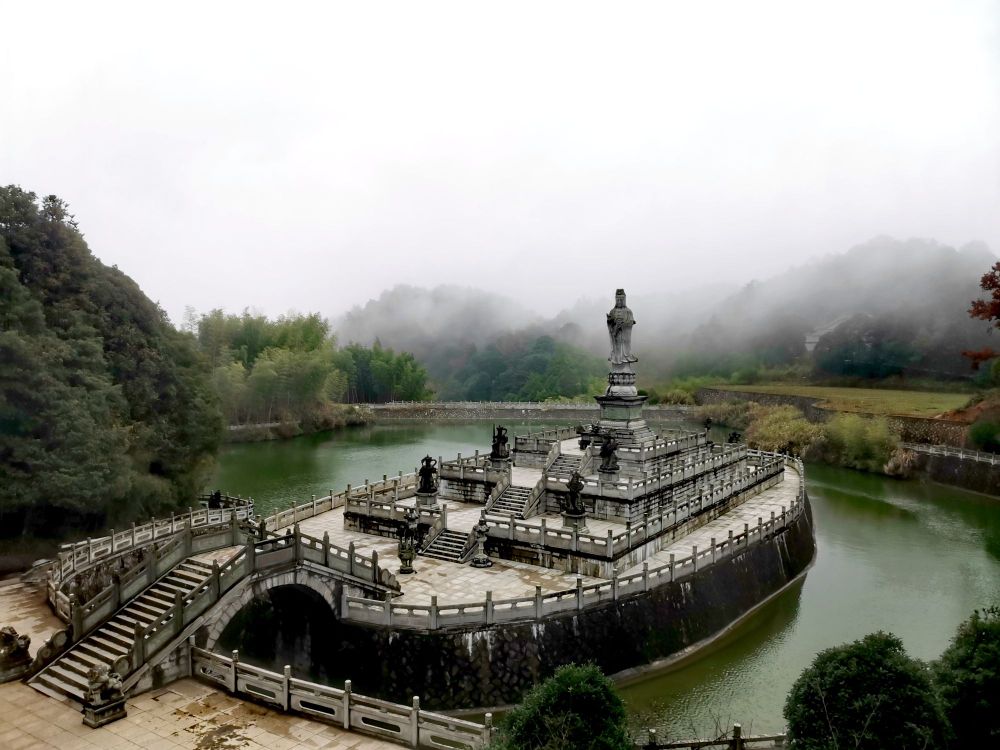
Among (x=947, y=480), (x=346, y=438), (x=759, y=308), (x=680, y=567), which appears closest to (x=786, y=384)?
(x=759, y=308)

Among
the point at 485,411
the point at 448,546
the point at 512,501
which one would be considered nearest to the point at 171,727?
the point at 448,546

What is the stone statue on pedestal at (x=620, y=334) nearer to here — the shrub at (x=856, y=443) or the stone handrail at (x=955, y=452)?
the stone handrail at (x=955, y=452)

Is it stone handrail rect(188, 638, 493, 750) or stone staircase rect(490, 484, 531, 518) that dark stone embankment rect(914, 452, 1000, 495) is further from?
stone handrail rect(188, 638, 493, 750)

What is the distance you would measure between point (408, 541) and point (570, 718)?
13.2 metres

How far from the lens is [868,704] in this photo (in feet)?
35.0

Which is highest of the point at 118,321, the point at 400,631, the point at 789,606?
the point at 118,321

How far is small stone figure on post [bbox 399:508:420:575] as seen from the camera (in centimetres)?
2117

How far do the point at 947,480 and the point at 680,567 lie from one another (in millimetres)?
35207

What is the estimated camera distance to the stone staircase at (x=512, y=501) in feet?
84.2

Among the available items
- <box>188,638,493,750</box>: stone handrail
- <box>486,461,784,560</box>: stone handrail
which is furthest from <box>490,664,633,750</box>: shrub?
<box>486,461,784,560</box>: stone handrail

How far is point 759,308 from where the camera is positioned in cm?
10881

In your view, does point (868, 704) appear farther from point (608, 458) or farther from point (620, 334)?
point (620, 334)

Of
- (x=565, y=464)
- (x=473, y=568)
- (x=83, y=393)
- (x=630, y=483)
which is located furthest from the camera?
(x=565, y=464)

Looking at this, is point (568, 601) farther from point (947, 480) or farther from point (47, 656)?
point (947, 480)
